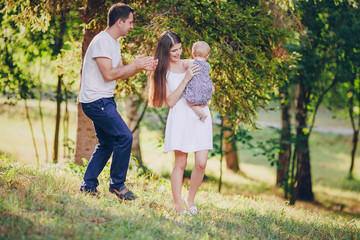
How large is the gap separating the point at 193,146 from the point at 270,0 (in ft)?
11.7

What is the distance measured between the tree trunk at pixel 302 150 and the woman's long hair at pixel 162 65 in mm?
6563

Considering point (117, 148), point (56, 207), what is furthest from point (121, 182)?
point (56, 207)

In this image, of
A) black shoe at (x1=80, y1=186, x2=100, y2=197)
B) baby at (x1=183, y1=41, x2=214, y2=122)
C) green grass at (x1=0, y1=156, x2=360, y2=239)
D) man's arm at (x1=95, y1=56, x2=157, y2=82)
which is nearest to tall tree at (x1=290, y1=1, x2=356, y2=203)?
green grass at (x1=0, y1=156, x2=360, y2=239)

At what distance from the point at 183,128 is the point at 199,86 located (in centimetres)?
52

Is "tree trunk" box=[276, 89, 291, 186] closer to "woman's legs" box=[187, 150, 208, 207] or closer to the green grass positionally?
the green grass

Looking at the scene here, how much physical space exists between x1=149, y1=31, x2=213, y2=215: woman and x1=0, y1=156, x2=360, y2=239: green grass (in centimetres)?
51

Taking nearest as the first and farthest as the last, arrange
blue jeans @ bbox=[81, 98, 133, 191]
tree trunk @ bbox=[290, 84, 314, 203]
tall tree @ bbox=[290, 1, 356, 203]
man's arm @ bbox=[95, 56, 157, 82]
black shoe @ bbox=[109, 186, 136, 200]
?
man's arm @ bbox=[95, 56, 157, 82], blue jeans @ bbox=[81, 98, 133, 191], black shoe @ bbox=[109, 186, 136, 200], tall tree @ bbox=[290, 1, 356, 203], tree trunk @ bbox=[290, 84, 314, 203]

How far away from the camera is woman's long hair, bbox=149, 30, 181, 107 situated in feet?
13.4

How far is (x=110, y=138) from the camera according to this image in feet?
14.0

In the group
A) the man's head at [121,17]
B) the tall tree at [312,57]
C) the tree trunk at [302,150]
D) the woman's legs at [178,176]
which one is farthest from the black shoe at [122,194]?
the tree trunk at [302,150]

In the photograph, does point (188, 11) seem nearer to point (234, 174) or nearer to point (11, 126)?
point (234, 174)

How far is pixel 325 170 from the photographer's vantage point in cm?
1889

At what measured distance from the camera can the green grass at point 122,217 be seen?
3092 millimetres

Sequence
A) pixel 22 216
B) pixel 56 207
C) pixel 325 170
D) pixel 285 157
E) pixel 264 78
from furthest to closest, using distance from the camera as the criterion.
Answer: pixel 325 170 < pixel 285 157 < pixel 264 78 < pixel 56 207 < pixel 22 216
